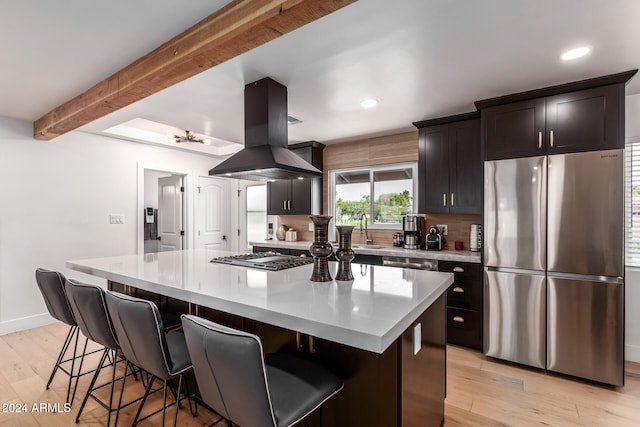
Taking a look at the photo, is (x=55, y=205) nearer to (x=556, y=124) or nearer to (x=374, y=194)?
(x=374, y=194)

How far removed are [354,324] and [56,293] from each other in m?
2.16

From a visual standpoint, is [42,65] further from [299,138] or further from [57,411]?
[299,138]

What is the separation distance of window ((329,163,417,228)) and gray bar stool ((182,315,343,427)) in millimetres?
3089

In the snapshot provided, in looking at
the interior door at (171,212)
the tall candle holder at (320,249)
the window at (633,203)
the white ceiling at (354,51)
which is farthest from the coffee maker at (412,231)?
the interior door at (171,212)

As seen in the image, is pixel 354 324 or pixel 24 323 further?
pixel 24 323

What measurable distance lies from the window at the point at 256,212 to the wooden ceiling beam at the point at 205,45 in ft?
10.7

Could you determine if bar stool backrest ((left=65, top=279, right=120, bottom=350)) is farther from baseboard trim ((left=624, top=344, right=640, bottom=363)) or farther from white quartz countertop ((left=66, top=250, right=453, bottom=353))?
baseboard trim ((left=624, top=344, right=640, bottom=363))

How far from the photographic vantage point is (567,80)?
2482 millimetres

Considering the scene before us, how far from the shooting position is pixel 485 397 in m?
2.31

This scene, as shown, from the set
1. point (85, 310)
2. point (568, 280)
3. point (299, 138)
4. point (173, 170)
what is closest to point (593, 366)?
point (568, 280)

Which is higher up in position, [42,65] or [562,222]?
[42,65]

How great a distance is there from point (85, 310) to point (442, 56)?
273 cm

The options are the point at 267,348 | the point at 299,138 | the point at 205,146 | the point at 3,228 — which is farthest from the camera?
the point at 205,146

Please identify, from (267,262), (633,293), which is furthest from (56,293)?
(633,293)
